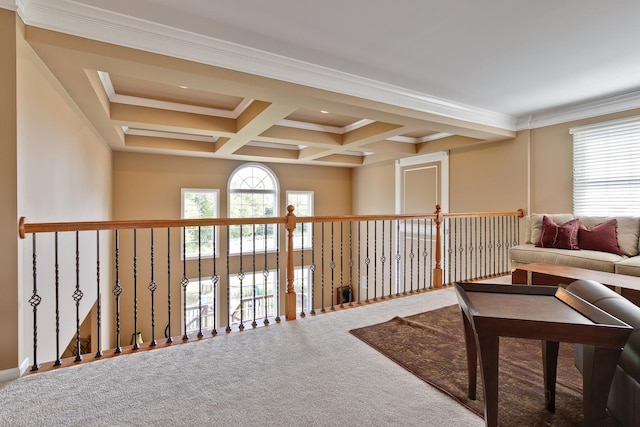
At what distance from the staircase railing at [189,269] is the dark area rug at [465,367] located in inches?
29.3

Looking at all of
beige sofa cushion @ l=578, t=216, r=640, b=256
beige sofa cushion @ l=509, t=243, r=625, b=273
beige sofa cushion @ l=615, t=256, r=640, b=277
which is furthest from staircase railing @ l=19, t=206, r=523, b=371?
beige sofa cushion @ l=615, t=256, r=640, b=277

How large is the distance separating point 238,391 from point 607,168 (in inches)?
198

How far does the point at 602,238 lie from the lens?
368 cm

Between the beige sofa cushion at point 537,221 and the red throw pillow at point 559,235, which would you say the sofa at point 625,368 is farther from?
the beige sofa cushion at point 537,221

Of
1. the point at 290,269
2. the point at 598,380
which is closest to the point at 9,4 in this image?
the point at 290,269

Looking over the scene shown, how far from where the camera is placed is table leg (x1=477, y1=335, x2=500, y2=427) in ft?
4.34

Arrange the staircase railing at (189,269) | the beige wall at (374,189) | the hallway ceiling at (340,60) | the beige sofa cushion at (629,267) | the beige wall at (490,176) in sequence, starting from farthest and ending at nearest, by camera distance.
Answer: the beige wall at (374,189) → the beige wall at (490,176) → the beige sofa cushion at (629,267) → the staircase railing at (189,269) → the hallway ceiling at (340,60)

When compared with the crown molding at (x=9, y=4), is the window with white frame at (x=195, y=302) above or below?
below

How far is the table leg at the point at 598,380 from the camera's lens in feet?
3.98

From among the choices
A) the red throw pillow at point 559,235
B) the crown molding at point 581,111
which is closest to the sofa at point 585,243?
the red throw pillow at point 559,235

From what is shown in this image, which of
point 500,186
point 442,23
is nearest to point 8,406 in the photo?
point 442,23

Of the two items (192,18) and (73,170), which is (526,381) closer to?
(192,18)

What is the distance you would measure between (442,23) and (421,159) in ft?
14.2

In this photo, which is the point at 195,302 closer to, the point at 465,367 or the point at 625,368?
the point at 465,367
